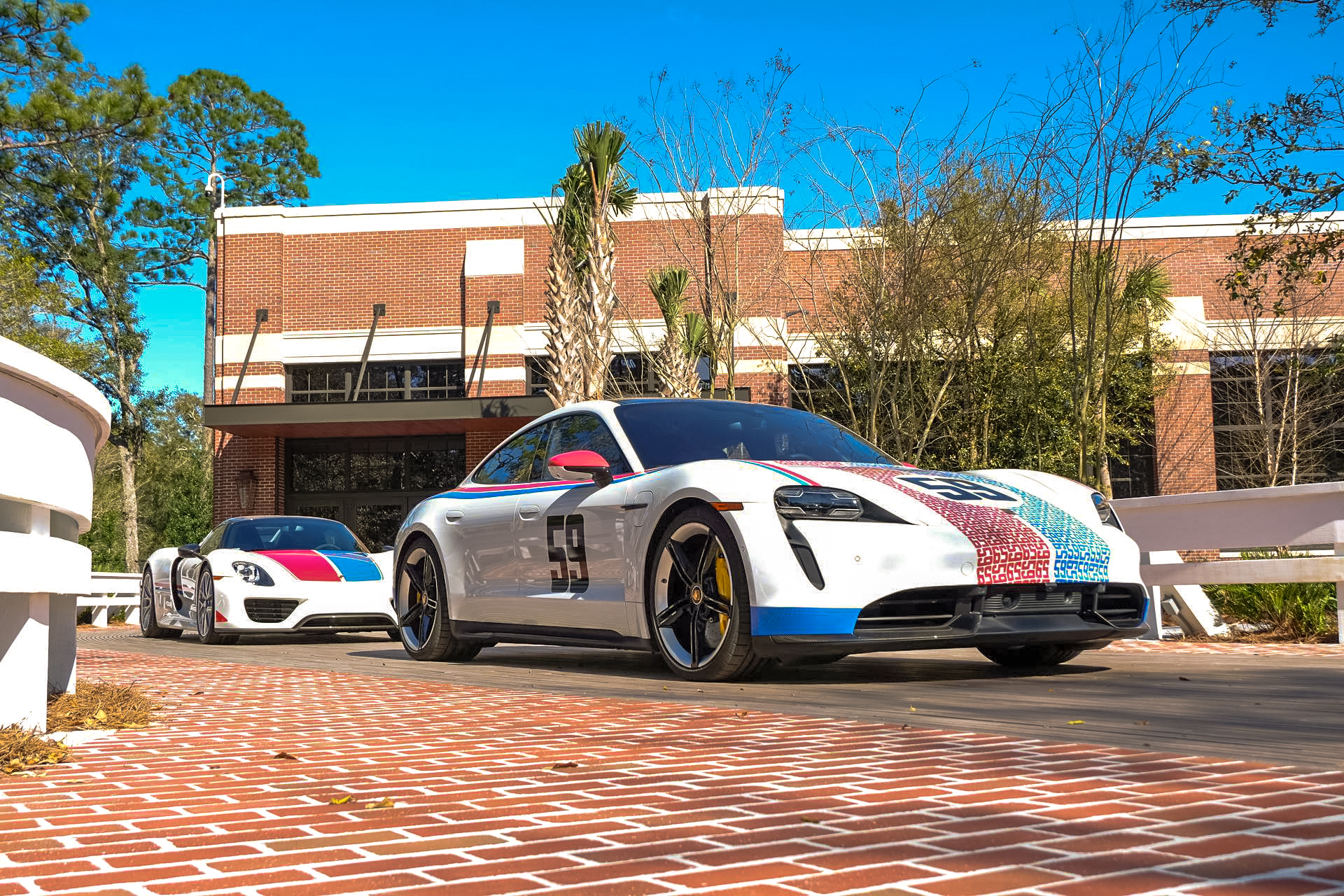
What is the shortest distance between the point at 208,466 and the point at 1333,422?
4307cm

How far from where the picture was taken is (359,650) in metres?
11.2

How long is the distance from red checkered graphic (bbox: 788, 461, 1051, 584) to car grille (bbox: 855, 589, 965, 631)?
7.6 inches

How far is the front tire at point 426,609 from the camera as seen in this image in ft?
28.4

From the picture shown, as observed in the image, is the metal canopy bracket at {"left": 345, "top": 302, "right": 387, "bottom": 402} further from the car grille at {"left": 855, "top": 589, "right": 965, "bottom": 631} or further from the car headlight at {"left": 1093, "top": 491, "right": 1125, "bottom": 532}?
the car grille at {"left": 855, "top": 589, "right": 965, "bottom": 631}

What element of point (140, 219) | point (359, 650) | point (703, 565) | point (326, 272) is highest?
point (140, 219)

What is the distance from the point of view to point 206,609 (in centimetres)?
1317

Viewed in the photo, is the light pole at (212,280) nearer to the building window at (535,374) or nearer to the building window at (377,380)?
the building window at (377,380)

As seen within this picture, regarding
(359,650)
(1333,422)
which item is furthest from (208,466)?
(359,650)

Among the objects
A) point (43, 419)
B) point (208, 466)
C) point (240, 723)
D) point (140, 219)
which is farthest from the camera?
point (208, 466)

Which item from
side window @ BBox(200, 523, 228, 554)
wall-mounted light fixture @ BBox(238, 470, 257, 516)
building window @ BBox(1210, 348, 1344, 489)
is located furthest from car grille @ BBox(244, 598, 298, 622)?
building window @ BBox(1210, 348, 1344, 489)

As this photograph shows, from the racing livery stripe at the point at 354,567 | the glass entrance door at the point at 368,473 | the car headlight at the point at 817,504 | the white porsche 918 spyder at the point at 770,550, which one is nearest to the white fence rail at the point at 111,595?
the racing livery stripe at the point at 354,567

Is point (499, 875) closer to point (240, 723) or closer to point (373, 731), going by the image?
point (373, 731)

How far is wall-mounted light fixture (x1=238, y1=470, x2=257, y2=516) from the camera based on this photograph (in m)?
30.4

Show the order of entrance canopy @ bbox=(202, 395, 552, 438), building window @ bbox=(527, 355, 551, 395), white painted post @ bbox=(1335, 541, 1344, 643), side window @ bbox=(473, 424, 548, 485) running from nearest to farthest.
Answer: side window @ bbox=(473, 424, 548, 485), white painted post @ bbox=(1335, 541, 1344, 643), entrance canopy @ bbox=(202, 395, 552, 438), building window @ bbox=(527, 355, 551, 395)
